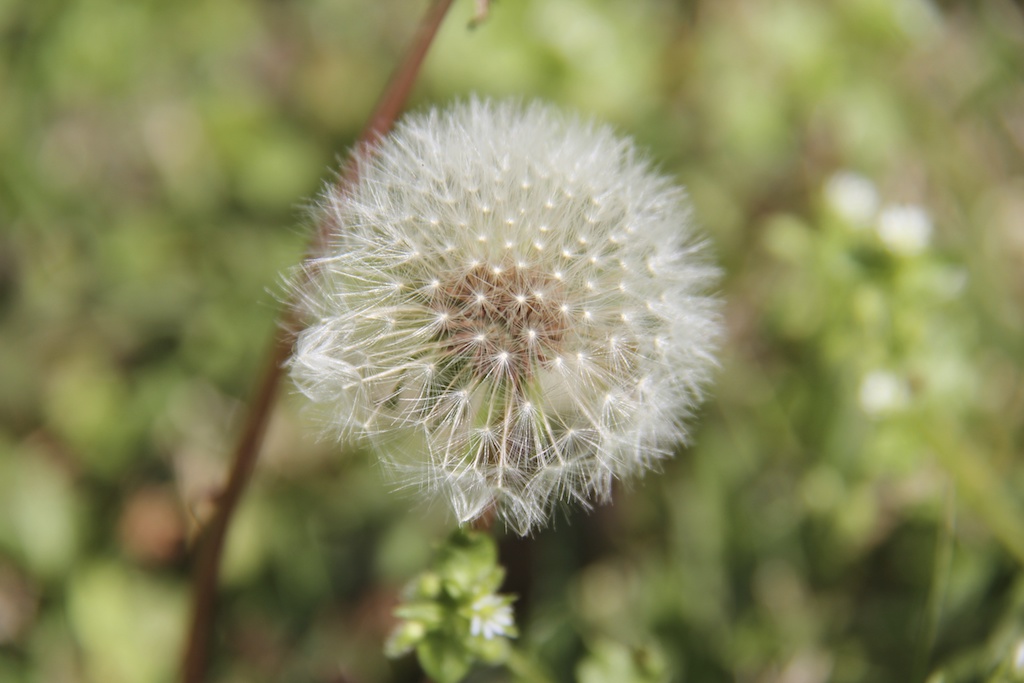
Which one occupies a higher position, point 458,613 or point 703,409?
point 458,613

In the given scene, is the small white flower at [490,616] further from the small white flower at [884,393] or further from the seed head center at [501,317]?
the small white flower at [884,393]

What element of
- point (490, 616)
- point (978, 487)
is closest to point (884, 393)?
point (978, 487)

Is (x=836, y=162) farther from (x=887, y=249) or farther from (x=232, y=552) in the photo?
(x=232, y=552)

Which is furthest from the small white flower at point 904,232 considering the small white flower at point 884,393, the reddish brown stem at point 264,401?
the reddish brown stem at point 264,401

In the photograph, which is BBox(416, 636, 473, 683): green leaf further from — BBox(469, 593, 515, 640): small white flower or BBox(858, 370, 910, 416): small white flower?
BBox(858, 370, 910, 416): small white flower

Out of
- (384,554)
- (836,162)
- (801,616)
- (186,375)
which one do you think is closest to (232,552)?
(384,554)

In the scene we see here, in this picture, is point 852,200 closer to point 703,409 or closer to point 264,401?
point 703,409

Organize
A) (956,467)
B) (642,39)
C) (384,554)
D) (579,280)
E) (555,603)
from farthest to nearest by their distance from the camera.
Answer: (642,39) < (384,554) < (555,603) < (956,467) < (579,280)

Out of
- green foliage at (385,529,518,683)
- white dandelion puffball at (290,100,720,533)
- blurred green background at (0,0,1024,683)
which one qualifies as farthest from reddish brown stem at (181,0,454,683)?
green foliage at (385,529,518,683)
